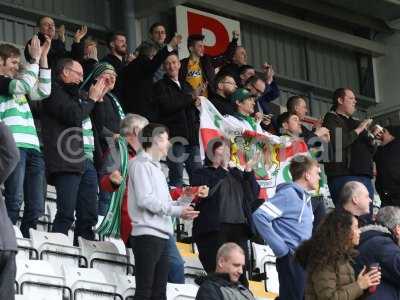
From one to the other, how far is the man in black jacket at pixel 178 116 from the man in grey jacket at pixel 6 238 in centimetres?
471

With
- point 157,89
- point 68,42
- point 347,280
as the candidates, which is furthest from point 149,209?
point 68,42

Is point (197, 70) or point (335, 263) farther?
point (197, 70)

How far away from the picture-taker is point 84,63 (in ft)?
39.5

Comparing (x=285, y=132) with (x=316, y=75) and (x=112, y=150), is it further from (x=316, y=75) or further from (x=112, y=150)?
(x=316, y=75)

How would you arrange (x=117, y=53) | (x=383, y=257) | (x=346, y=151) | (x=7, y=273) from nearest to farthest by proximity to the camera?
(x=7, y=273), (x=383, y=257), (x=346, y=151), (x=117, y=53)

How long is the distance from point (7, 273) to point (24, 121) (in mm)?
3246

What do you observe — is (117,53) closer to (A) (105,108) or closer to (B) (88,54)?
(B) (88,54)

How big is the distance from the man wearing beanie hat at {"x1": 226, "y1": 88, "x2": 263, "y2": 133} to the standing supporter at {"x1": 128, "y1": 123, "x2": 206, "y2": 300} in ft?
10.2

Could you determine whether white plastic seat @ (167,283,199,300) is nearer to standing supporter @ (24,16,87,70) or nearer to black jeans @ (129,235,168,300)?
black jeans @ (129,235,168,300)

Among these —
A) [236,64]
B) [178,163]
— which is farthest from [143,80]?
[236,64]

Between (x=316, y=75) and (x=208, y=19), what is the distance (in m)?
2.96

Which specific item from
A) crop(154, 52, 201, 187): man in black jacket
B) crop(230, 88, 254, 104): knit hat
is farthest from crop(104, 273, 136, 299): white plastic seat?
crop(230, 88, 254, 104): knit hat

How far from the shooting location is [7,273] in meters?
6.48

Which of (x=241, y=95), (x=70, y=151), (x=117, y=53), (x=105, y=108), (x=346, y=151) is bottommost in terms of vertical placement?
(x=70, y=151)
